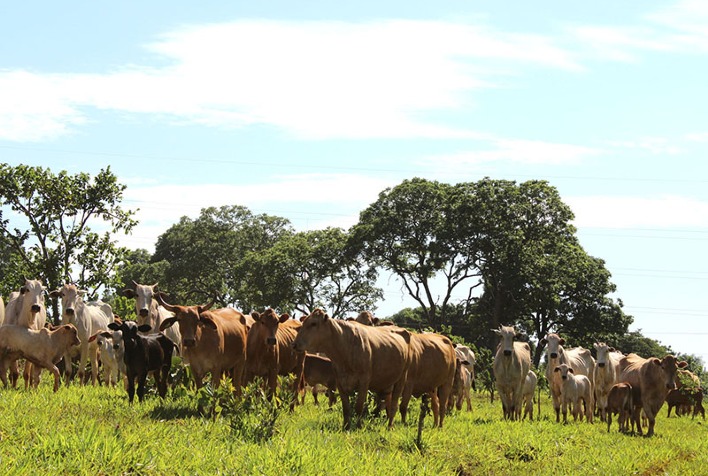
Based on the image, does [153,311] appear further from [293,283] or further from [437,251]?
[293,283]

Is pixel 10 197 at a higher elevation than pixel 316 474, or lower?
higher

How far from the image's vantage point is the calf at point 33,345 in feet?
57.3

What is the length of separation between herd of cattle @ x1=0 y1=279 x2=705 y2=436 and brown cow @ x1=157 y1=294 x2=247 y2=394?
0.06ft

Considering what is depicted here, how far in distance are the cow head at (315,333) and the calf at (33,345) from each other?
541 cm

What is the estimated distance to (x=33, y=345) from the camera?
57.7 feet

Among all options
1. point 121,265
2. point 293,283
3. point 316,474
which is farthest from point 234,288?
point 316,474

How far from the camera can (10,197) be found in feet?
121

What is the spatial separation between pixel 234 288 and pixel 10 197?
35175mm

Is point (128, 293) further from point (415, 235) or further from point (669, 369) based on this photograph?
point (415, 235)

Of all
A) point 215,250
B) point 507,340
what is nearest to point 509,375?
point 507,340

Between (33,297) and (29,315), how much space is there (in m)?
0.48

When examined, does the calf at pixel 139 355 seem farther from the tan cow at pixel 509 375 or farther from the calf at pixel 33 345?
the tan cow at pixel 509 375

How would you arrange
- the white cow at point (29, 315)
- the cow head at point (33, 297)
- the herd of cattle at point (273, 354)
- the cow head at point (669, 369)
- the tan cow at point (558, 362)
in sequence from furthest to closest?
the tan cow at point (558, 362) < the cow head at point (669, 369) < the cow head at point (33, 297) < the white cow at point (29, 315) < the herd of cattle at point (273, 354)

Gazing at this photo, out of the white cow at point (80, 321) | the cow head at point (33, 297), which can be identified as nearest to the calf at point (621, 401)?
the white cow at point (80, 321)
